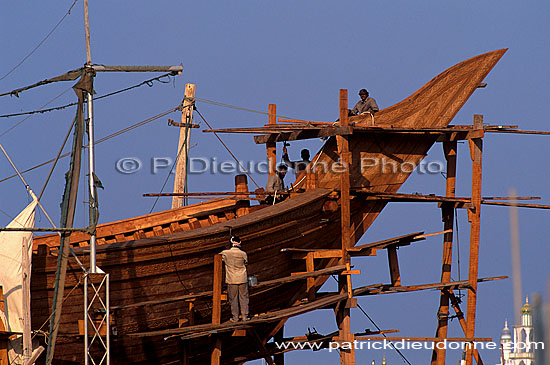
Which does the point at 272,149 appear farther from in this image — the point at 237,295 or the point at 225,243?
the point at 237,295

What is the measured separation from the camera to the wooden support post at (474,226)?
55.4 ft

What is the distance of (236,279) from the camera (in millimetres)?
13289

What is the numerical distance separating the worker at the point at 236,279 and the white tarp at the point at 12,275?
10.2ft

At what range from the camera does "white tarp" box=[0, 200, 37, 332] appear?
13227 millimetres

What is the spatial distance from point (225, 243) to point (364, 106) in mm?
4250

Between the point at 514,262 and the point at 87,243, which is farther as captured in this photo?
the point at 87,243

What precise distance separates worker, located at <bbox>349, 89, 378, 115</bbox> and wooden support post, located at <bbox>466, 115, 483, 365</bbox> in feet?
6.59

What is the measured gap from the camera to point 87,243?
1650 cm

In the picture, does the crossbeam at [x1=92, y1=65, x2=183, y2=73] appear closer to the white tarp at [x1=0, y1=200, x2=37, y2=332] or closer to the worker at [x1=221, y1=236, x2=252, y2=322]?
the white tarp at [x1=0, y1=200, x2=37, y2=332]

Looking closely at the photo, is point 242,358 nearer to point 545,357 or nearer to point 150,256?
point 150,256

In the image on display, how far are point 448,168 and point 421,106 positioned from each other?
140cm

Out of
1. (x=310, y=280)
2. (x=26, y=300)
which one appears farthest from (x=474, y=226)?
(x=26, y=300)

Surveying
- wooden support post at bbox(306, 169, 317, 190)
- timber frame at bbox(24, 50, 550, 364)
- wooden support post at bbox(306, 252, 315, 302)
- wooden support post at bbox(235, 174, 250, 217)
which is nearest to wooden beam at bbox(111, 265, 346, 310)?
timber frame at bbox(24, 50, 550, 364)

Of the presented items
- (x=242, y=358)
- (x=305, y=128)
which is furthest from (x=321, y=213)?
(x=242, y=358)
